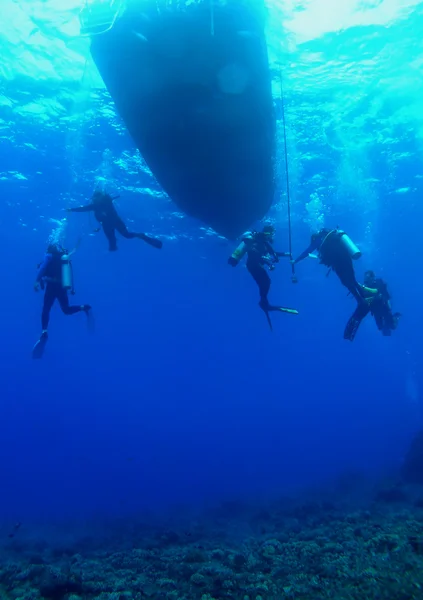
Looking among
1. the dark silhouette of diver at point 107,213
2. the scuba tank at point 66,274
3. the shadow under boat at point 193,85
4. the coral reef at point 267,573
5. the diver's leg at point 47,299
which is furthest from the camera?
the diver's leg at point 47,299

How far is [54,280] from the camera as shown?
32.0 feet

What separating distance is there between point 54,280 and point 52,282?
0.13 m

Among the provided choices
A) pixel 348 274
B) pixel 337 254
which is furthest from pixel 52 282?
pixel 348 274

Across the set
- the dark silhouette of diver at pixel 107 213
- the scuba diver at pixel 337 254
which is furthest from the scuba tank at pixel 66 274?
the scuba diver at pixel 337 254

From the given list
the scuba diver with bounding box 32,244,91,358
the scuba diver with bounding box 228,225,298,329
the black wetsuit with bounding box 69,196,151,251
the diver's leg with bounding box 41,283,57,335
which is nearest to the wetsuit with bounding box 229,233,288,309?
the scuba diver with bounding box 228,225,298,329

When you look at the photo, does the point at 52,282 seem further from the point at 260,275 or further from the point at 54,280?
the point at 260,275

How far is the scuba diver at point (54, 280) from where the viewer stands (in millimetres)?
9594

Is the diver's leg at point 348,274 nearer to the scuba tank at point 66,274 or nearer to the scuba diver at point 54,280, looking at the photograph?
the scuba diver at point 54,280

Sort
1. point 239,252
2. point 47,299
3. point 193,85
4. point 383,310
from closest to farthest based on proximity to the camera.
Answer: point 193,85 → point 239,252 → point 47,299 → point 383,310

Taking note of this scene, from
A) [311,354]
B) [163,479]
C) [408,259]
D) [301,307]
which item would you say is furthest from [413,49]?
[311,354]

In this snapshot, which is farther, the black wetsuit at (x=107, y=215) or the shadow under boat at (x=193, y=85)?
the black wetsuit at (x=107, y=215)

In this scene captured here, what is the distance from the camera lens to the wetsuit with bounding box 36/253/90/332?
31.8ft

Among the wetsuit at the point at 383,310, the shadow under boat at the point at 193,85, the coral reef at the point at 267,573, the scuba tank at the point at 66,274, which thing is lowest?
the coral reef at the point at 267,573

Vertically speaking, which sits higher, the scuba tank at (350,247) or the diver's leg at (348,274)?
the scuba tank at (350,247)
